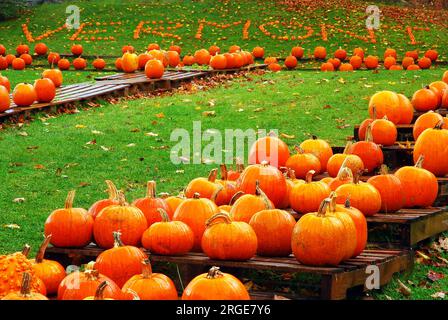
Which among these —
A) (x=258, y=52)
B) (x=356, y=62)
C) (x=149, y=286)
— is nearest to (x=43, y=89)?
(x=356, y=62)

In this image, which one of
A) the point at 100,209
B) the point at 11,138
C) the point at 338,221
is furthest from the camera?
the point at 11,138

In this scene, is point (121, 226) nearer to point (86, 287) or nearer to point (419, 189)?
point (86, 287)

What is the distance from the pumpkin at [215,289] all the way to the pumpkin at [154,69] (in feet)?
33.5

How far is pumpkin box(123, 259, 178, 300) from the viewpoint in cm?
432

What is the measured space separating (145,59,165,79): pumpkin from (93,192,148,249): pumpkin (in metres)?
8.99

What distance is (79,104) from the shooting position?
488 inches

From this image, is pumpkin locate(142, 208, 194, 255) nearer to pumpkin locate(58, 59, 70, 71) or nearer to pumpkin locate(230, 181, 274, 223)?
pumpkin locate(230, 181, 274, 223)

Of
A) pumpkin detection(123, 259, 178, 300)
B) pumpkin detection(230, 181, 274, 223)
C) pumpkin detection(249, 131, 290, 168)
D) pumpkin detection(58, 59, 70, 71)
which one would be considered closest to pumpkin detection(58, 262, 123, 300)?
pumpkin detection(123, 259, 178, 300)

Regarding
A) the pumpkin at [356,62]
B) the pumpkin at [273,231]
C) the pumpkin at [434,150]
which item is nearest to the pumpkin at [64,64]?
the pumpkin at [356,62]

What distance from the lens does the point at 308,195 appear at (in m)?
5.82

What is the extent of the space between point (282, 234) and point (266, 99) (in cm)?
784

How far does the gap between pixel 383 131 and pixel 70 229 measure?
10.6 ft

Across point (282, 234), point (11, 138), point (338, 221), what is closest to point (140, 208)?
point (282, 234)
